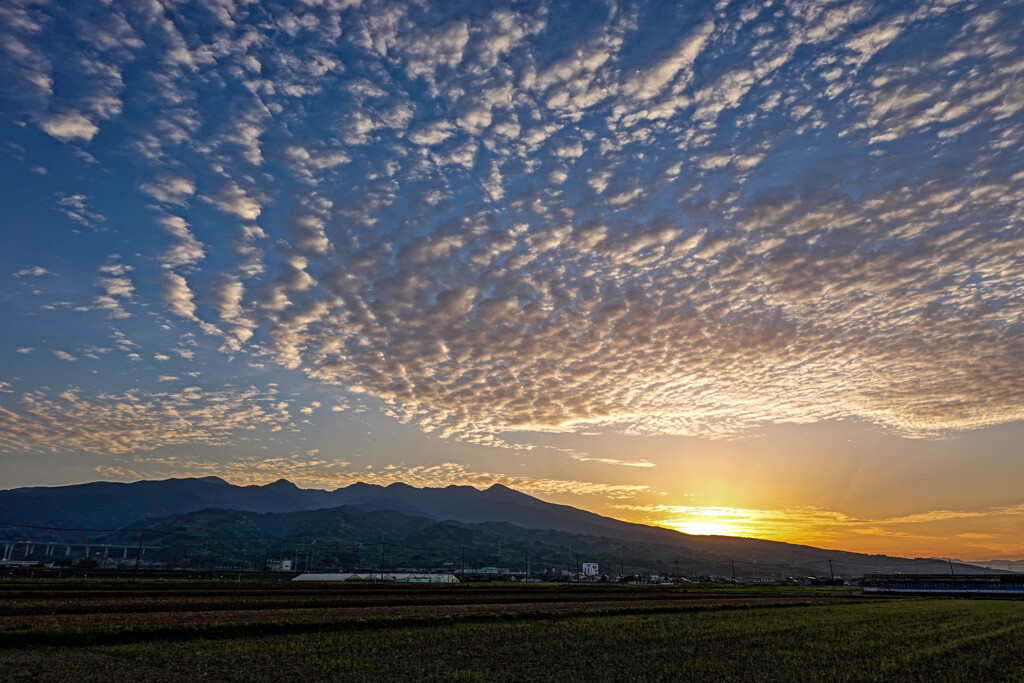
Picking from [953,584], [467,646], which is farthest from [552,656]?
[953,584]

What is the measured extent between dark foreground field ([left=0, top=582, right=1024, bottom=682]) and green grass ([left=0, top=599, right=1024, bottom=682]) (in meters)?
0.07

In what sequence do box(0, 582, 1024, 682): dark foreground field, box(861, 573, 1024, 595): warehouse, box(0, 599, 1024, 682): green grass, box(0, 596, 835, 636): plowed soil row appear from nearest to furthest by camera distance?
box(0, 599, 1024, 682): green grass
box(0, 582, 1024, 682): dark foreground field
box(0, 596, 835, 636): plowed soil row
box(861, 573, 1024, 595): warehouse

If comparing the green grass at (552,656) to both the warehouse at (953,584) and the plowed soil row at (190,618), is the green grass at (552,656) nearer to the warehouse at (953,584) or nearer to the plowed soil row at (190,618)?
the plowed soil row at (190,618)

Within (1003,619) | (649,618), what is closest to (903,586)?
(1003,619)

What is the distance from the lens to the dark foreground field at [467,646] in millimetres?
21250

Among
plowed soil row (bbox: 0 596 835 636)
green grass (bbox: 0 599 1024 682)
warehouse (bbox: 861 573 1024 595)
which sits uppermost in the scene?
green grass (bbox: 0 599 1024 682)

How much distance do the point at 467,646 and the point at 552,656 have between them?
4.83 meters

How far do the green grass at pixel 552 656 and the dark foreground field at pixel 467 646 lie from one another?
70mm

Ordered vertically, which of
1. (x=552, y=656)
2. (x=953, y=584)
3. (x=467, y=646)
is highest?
(x=552, y=656)

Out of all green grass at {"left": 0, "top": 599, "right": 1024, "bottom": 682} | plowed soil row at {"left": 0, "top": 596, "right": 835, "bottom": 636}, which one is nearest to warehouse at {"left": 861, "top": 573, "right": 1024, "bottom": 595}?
green grass at {"left": 0, "top": 599, "right": 1024, "bottom": 682}

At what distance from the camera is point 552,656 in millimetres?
25391

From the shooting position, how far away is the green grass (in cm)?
2084

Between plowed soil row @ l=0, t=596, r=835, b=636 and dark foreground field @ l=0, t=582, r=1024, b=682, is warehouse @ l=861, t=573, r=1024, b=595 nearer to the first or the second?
dark foreground field @ l=0, t=582, r=1024, b=682

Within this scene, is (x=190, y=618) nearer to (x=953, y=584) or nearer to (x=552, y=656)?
(x=552, y=656)
